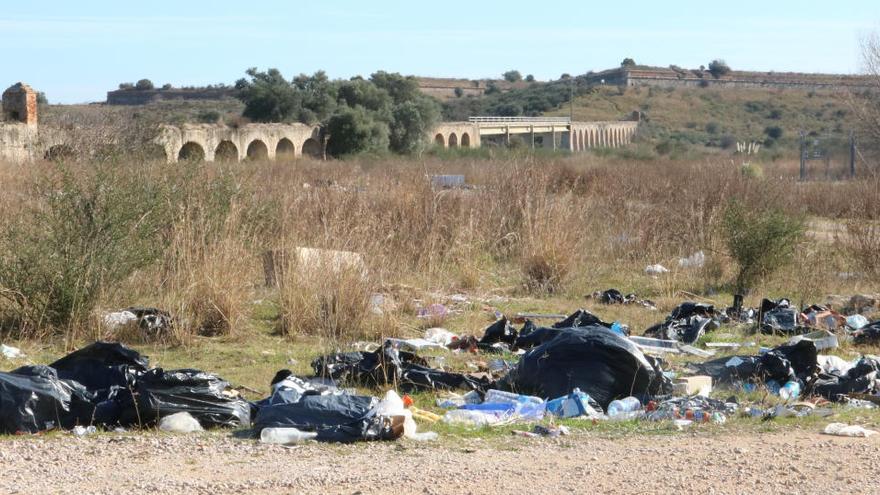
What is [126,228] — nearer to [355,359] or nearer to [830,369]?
[355,359]

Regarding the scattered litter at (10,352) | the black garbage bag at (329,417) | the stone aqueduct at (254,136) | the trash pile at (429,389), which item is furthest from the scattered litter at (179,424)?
the stone aqueduct at (254,136)

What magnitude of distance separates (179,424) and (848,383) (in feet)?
14.0

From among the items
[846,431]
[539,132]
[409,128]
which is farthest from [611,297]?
[539,132]

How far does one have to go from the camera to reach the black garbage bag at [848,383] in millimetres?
6867

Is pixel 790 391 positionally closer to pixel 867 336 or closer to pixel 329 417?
pixel 867 336

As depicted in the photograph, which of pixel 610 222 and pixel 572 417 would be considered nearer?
pixel 572 417

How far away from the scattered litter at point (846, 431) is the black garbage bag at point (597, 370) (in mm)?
1067

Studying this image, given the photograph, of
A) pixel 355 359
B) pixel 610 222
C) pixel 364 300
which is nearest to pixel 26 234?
pixel 364 300

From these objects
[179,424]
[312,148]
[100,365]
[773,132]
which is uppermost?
[312,148]

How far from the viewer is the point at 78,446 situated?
5320mm

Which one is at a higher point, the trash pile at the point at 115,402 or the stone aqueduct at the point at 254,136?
the stone aqueduct at the point at 254,136

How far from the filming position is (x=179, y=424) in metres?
5.72

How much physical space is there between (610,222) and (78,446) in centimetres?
1126

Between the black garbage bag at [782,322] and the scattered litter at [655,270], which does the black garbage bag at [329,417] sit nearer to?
the black garbage bag at [782,322]
